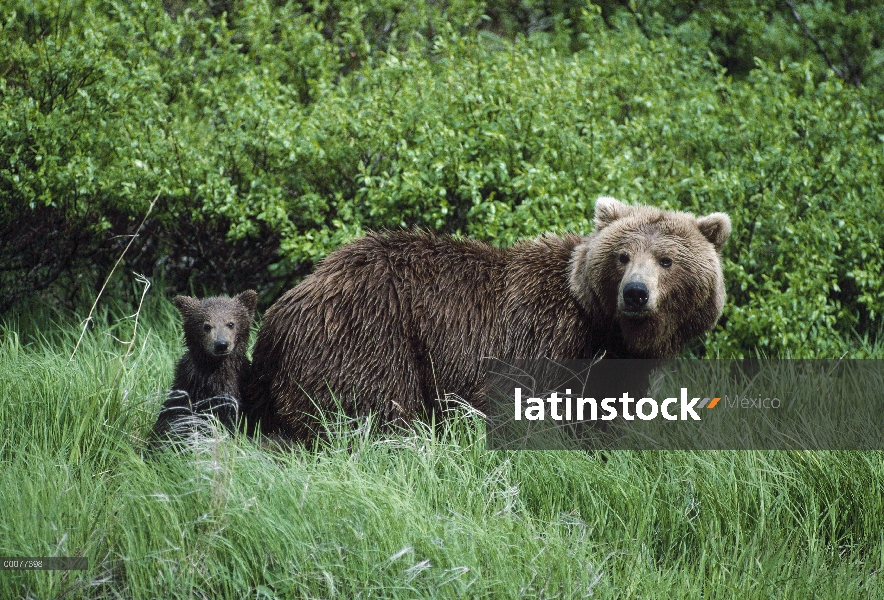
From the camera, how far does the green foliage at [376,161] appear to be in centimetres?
642

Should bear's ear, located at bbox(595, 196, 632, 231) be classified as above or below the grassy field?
above

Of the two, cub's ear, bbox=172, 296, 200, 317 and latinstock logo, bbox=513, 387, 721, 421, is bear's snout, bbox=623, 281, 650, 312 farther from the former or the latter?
cub's ear, bbox=172, 296, 200, 317

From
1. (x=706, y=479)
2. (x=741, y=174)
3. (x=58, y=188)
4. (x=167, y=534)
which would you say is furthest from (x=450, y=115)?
(x=167, y=534)

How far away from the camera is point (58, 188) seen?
633 centimetres

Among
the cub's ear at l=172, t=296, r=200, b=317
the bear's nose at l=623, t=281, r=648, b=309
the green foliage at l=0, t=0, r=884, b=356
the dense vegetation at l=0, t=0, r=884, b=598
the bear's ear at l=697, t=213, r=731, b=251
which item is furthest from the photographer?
the green foliage at l=0, t=0, r=884, b=356

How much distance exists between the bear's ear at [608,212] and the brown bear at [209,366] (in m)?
1.86

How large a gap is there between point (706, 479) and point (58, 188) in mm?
4486

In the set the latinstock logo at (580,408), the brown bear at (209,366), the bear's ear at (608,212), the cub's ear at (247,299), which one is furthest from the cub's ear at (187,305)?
the bear's ear at (608,212)

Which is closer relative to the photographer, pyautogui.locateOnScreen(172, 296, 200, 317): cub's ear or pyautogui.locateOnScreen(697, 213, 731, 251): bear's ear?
pyautogui.locateOnScreen(172, 296, 200, 317): cub's ear

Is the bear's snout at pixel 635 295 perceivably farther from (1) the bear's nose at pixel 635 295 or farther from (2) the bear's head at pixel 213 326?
(2) the bear's head at pixel 213 326

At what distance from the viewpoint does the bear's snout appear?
14.4 ft

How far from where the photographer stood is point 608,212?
4.91 m

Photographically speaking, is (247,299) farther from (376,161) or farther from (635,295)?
(376,161)
